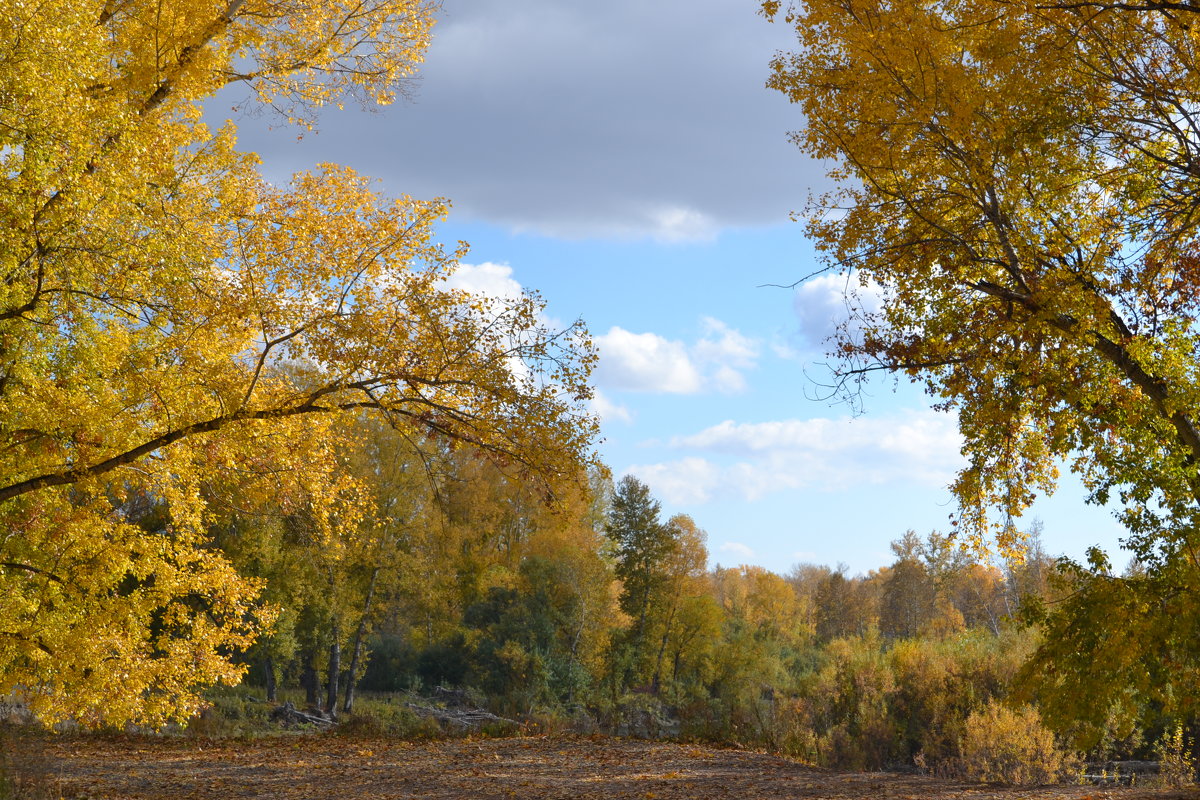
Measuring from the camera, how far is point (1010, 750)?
14281 mm

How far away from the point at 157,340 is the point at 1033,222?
406 inches

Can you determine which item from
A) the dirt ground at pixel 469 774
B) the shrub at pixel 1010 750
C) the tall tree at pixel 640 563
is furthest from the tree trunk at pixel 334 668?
the shrub at pixel 1010 750

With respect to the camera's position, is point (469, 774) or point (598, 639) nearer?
point (469, 774)

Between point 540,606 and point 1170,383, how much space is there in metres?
25.2

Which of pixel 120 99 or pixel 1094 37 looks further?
pixel 120 99

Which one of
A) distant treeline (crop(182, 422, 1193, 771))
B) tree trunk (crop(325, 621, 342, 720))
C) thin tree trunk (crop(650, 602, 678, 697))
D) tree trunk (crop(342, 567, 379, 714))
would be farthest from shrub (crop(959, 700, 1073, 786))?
thin tree trunk (crop(650, 602, 678, 697))

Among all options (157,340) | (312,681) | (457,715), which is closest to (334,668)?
(312,681)

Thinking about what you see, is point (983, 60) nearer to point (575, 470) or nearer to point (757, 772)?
point (575, 470)

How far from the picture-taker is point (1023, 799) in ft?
32.5

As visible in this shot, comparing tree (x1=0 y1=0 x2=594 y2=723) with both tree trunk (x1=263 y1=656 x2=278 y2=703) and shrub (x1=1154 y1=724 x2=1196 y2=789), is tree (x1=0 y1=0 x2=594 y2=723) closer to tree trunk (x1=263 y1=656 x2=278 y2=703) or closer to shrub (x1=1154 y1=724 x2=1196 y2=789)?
shrub (x1=1154 y1=724 x2=1196 y2=789)

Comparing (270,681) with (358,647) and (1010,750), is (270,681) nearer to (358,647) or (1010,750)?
(358,647)

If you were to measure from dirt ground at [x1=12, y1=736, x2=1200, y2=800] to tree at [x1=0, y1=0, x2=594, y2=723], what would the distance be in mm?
1364

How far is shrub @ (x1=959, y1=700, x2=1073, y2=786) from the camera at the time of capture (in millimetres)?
13695

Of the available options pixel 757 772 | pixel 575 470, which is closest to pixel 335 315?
pixel 575 470
